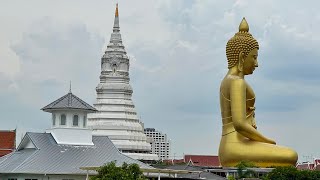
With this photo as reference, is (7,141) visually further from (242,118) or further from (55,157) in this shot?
(242,118)

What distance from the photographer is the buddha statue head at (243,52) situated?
151 feet

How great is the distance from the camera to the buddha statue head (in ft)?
151

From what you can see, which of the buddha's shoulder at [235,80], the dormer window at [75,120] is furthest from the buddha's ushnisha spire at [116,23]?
the dormer window at [75,120]

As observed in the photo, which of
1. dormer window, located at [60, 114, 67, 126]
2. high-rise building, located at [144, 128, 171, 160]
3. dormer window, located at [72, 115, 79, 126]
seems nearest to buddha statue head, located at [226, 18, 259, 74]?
dormer window, located at [72, 115, 79, 126]

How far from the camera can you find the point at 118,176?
31.0 metres

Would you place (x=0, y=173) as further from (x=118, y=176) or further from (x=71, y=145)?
(x=118, y=176)

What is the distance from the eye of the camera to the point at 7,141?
54344 millimetres

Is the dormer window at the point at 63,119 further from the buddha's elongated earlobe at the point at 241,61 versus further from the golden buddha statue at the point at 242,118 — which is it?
the buddha's elongated earlobe at the point at 241,61

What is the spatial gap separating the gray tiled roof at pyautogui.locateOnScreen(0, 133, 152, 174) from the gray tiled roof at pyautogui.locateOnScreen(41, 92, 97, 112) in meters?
1.71

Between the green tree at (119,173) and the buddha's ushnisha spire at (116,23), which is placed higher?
the buddha's ushnisha spire at (116,23)

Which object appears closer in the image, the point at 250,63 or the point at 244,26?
the point at 250,63

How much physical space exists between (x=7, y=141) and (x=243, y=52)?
1895 cm

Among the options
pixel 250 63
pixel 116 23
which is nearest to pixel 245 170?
pixel 250 63

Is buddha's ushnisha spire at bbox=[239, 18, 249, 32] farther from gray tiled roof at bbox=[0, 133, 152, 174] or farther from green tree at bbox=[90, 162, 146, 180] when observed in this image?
green tree at bbox=[90, 162, 146, 180]
